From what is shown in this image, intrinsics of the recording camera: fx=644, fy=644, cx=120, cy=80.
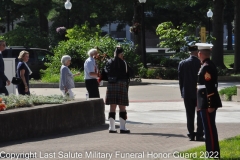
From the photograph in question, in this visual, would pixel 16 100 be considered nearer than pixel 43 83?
Yes

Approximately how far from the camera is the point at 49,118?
12.6m

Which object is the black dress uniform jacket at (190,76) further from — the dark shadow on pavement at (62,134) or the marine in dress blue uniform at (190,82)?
the dark shadow on pavement at (62,134)

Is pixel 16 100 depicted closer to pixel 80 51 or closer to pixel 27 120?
pixel 27 120

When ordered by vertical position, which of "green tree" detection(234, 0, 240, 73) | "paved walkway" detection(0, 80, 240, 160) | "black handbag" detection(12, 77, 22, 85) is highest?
"green tree" detection(234, 0, 240, 73)

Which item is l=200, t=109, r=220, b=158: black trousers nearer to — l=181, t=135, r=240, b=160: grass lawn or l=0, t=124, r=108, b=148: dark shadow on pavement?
l=181, t=135, r=240, b=160: grass lawn

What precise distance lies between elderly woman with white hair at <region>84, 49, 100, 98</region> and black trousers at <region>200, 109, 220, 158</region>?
597cm

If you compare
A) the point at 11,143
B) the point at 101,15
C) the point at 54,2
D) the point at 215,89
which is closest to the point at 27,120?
the point at 11,143

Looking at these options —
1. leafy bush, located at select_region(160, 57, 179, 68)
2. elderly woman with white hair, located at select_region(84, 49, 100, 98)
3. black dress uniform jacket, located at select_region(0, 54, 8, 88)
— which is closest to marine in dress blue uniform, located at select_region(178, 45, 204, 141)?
elderly woman with white hair, located at select_region(84, 49, 100, 98)

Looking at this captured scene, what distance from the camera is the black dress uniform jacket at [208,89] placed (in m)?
9.02

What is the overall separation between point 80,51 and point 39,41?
30.7ft

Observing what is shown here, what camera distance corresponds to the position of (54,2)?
41.9 meters

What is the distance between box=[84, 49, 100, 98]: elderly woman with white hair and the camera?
14.8m

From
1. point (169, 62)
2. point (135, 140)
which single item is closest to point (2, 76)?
point (135, 140)

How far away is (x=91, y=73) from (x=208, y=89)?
241 inches
